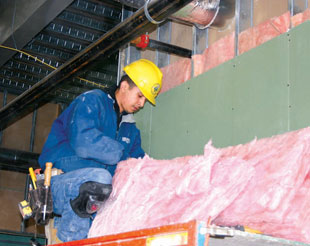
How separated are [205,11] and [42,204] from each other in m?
2.23

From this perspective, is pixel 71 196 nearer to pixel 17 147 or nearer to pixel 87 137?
pixel 87 137

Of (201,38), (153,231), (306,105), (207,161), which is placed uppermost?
(201,38)

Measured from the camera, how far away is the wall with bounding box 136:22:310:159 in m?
3.25

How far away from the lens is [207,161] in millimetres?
2662

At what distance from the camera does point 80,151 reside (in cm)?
375

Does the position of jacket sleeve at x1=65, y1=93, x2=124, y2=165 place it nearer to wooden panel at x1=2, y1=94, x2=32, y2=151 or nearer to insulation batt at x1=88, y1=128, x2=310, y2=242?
insulation batt at x1=88, y1=128, x2=310, y2=242

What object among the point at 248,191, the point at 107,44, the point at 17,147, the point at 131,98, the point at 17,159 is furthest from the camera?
the point at 17,147

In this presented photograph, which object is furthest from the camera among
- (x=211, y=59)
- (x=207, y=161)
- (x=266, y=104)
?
(x=211, y=59)

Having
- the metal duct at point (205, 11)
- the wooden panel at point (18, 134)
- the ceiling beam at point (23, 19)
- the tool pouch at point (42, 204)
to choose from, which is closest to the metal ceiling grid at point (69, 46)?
the ceiling beam at point (23, 19)

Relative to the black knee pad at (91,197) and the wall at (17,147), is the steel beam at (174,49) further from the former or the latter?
the wall at (17,147)

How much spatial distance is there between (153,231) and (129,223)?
2.36 ft

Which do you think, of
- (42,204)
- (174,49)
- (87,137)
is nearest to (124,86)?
(174,49)

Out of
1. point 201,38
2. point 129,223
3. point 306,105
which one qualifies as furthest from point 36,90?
point 306,105

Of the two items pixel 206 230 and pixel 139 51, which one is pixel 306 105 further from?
pixel 139 51
